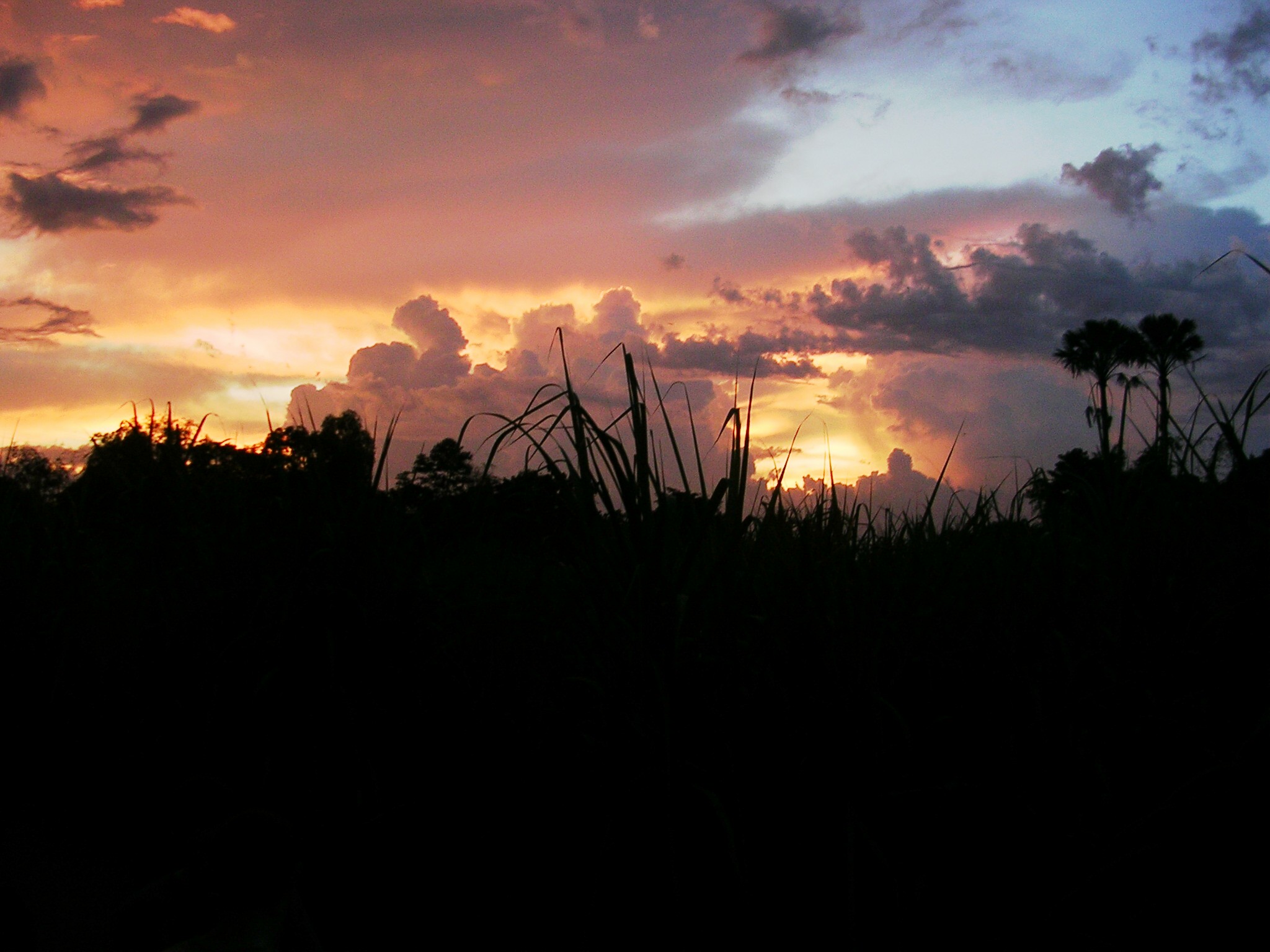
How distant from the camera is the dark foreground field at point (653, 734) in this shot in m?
2.19

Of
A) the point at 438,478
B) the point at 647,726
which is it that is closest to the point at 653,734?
the point at 647,726

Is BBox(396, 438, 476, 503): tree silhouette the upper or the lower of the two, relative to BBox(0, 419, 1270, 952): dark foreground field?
upper

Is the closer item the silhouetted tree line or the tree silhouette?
the silhouetted tree line

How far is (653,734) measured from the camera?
2.25 meters

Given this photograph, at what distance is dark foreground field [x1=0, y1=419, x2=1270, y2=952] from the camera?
7.19 feet

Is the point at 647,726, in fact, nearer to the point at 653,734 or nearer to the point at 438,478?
the point at 653,734

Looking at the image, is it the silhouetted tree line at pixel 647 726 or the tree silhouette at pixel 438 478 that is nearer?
the silhouetted tree line at pixel 647 726

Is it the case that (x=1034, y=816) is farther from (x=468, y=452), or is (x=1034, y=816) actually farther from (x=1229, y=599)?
(x=468, y=452)

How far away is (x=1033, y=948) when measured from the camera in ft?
6.84

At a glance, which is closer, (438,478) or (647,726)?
(647,726)

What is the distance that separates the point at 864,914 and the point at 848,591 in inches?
29.1

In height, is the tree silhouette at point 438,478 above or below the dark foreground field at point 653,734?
above

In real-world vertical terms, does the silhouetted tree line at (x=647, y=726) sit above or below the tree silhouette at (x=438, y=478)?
below

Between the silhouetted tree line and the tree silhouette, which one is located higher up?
the tree silhouette
